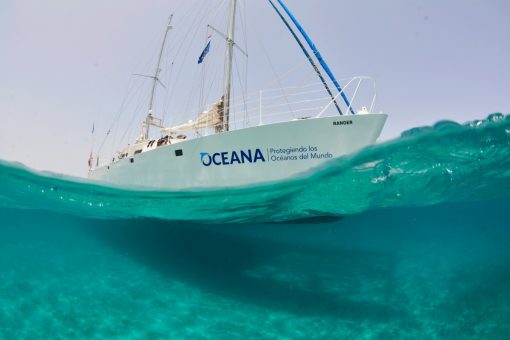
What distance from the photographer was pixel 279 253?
43.6 feet

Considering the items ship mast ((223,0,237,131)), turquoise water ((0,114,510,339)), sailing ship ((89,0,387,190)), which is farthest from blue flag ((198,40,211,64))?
turquoise water ((0,114,510,339))

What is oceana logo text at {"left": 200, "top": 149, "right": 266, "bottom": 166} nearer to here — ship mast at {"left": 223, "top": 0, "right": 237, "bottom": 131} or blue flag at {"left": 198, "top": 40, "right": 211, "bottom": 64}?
ship mast at {"left": 223, "top": 0, "right": 237, "bottom": 131}

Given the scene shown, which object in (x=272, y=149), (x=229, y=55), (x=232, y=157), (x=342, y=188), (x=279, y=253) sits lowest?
(x=279, y=253)

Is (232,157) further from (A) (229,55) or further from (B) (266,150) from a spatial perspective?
(A) (229,55)

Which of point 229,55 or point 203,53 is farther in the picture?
point 203,53

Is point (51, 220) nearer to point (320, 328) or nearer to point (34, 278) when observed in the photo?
point (34, 278)

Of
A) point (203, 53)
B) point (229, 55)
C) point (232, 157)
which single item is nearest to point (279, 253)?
point (232, 157)

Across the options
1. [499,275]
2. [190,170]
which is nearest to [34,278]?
[190,170]

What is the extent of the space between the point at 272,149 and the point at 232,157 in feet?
5.49

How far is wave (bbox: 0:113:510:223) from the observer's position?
8.71 m

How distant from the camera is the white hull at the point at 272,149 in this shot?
9500 mm

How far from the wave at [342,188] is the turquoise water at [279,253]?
2.9 inches

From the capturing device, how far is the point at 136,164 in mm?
14922

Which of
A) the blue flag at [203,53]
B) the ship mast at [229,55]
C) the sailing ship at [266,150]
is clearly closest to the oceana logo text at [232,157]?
the sailing ship at [266,150]
